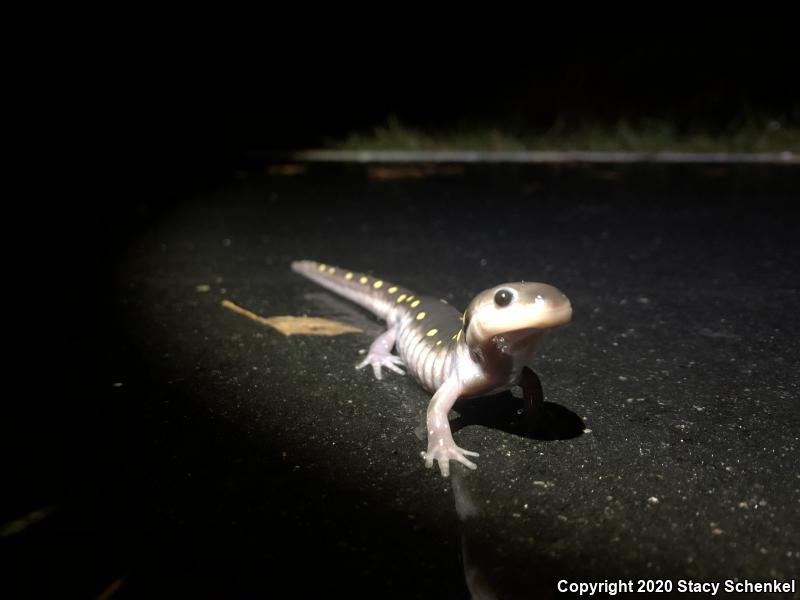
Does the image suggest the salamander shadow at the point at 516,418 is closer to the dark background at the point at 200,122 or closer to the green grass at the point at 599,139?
the dark background at the point at 200,122

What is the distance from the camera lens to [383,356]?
10.6ft

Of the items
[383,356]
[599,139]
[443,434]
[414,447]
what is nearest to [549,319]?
[443,434]

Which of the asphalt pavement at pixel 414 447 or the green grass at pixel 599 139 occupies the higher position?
the asphalt pavement at pixel 414 447

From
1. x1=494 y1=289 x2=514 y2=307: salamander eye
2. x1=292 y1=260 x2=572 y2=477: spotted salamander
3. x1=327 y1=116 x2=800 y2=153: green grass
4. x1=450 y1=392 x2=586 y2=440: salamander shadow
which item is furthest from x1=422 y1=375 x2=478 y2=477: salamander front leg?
x1=327 y1=116 x2=800 y2=153: green grass

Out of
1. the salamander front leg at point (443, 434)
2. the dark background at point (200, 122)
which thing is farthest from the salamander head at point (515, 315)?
the dark background at point (200, 122)

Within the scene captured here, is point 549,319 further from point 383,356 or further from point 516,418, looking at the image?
point 383,356

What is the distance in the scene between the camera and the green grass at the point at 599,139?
1049 cm

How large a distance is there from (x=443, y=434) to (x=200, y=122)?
16183mm

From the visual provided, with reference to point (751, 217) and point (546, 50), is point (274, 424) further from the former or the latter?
point (546, 50)

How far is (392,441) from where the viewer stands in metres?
2.46

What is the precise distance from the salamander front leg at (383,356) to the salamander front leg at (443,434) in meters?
0.55

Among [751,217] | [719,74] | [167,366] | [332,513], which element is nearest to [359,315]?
[167,366]

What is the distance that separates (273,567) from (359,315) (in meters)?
2.22

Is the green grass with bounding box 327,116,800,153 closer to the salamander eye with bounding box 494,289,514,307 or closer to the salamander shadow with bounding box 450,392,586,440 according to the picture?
the salamander shadow with bounding box 450,392,586,440
